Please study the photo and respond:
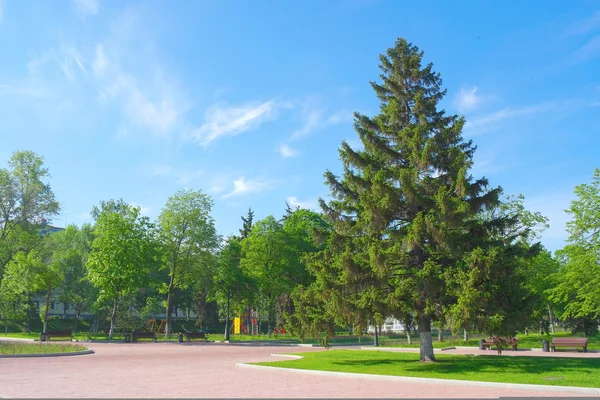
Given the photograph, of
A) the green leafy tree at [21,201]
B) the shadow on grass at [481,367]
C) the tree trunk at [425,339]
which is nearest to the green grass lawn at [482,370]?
the shadow on grass at [481,367]

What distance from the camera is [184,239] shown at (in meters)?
50.2

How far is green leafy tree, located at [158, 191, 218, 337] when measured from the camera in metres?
49.3

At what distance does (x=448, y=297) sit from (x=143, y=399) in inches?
489

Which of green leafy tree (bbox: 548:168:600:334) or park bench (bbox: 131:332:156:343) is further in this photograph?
park bench (bbox: 131:332:156:343)

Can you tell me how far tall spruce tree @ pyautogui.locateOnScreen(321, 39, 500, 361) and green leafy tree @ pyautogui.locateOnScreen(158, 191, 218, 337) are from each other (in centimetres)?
2960

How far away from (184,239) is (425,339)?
115 feet

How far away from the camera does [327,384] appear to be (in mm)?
13633

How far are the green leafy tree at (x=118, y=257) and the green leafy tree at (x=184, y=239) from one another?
2.57m

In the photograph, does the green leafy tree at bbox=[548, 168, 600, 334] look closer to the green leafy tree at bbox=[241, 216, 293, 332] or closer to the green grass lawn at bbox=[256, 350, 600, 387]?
the green grass lawn at bbox=[256, 350, 600, 387]

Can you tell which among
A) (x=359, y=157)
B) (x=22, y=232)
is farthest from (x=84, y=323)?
(x=359, y=157)

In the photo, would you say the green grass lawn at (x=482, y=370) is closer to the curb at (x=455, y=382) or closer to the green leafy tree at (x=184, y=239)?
the curb at (x=455, y=382)

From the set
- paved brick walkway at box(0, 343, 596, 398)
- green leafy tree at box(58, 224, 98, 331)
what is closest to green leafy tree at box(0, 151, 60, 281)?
green leafy tree at box(58, 224, 98, 331)

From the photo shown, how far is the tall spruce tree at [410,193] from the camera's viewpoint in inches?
715

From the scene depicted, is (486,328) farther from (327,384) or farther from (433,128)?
(433,128)
